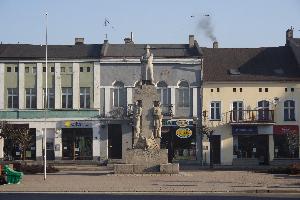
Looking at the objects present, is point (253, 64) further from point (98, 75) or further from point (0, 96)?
point (0, 96)

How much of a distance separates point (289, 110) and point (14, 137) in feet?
78.3

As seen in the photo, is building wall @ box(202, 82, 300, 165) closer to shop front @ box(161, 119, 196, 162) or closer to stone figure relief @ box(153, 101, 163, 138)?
shop front @ box(161, 119, 196, 162)

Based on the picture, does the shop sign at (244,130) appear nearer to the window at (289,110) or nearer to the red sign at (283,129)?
the red sign at (283,129)

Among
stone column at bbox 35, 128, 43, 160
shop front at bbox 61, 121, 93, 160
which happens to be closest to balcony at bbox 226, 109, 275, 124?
shop front at bbox 61, 121, 93, 160

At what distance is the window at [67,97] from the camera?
180ft

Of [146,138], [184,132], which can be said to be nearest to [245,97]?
[184,132]

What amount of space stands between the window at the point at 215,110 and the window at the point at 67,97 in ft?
40.6

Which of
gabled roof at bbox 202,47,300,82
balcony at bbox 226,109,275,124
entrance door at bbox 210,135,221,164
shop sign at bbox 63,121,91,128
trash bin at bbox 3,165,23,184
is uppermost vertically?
gabled roof at bbox 202,47,300,82

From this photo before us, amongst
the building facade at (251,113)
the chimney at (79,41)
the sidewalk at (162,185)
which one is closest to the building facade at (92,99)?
the building facade at (251,113)

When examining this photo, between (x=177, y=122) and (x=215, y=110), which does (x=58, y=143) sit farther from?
(x=215, y=110)

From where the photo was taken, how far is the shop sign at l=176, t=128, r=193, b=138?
178 ft

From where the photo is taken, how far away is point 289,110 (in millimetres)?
54781

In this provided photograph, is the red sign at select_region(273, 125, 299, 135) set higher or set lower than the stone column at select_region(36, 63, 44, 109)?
lower

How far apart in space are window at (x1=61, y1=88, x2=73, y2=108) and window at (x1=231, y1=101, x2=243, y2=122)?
1427 centimetres
